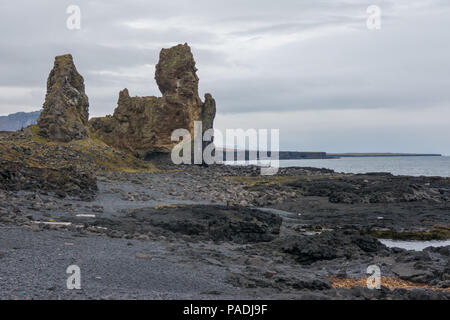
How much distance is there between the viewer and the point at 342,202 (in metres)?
44.6

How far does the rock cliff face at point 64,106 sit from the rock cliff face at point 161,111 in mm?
22544

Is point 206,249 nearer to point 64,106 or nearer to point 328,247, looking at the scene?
point 328,247

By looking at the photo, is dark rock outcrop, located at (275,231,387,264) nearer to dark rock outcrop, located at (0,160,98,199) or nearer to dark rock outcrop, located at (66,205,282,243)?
dark rock outcrop, located at (66,205,282,243)

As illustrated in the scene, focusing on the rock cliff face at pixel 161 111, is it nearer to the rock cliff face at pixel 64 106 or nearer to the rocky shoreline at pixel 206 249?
the rock cliff face at pixel 64 106

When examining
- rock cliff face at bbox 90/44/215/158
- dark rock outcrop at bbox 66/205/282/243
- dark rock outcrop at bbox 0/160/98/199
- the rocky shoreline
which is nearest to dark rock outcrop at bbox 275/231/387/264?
the rocky shoreline

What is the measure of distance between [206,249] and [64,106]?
137ft

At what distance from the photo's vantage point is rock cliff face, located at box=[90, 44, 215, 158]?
3206 inches

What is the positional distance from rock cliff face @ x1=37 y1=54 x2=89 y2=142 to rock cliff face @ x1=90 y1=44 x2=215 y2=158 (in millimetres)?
22544

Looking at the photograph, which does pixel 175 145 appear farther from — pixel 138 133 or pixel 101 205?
pixel 101 205

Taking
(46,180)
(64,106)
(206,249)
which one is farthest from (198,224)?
(64,106)

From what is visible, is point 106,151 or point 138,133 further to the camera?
point 138,133

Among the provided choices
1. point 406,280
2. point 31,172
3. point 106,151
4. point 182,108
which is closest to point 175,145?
point 182,108
